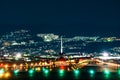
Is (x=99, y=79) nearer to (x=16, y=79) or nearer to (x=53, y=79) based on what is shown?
(x=53, y=79)

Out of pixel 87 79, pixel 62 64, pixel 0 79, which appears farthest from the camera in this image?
pixel 62 64

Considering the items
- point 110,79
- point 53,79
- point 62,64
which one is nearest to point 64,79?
point 53,79

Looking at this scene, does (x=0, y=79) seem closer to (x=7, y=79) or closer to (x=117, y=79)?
(x=7, y=79)

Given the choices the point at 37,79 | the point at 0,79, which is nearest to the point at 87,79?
the point at 37,79

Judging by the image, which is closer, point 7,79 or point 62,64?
point 7,79

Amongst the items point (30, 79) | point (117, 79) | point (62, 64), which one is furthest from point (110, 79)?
point (62, 64)

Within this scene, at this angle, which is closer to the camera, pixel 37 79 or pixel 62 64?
pixel 37 79

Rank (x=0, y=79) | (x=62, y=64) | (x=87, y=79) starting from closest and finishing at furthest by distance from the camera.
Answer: (x=0, y=79) → (x=87, y=79) → (x=62, y=64)
